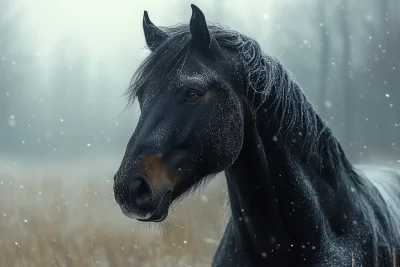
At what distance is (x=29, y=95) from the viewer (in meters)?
17.8

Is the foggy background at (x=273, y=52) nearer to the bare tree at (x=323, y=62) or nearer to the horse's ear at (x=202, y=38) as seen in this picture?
the bare tree at (x=323, y=62)

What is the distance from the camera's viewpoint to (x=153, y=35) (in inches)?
114

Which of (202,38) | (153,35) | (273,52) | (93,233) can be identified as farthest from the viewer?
(273,52)

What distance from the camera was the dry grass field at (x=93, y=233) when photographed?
5.88 metres

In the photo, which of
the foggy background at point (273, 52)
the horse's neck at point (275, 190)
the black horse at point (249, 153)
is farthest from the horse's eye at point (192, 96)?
the foggy background at point (273, 52)

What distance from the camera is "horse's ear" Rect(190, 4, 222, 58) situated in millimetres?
2570

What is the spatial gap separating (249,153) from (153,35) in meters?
0.77

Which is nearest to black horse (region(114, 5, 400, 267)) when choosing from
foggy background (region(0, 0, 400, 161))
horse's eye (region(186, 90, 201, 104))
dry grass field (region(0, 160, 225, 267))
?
horse's eye (region(186, 90, 201, 104))

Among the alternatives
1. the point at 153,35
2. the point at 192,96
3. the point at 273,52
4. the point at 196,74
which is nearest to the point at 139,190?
the point at 192,96

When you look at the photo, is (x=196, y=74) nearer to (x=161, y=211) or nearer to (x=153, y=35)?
(x=153, y=35)

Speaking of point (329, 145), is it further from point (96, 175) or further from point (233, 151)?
point (96, 175)

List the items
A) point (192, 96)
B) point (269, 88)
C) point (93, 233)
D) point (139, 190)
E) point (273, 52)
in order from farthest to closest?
point (273, 52), point (93, 233), point (269, 88), point (192, 96), point (139, 190)

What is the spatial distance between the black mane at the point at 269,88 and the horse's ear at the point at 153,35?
0.15 ft

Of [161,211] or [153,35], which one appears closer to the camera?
[161,211]
